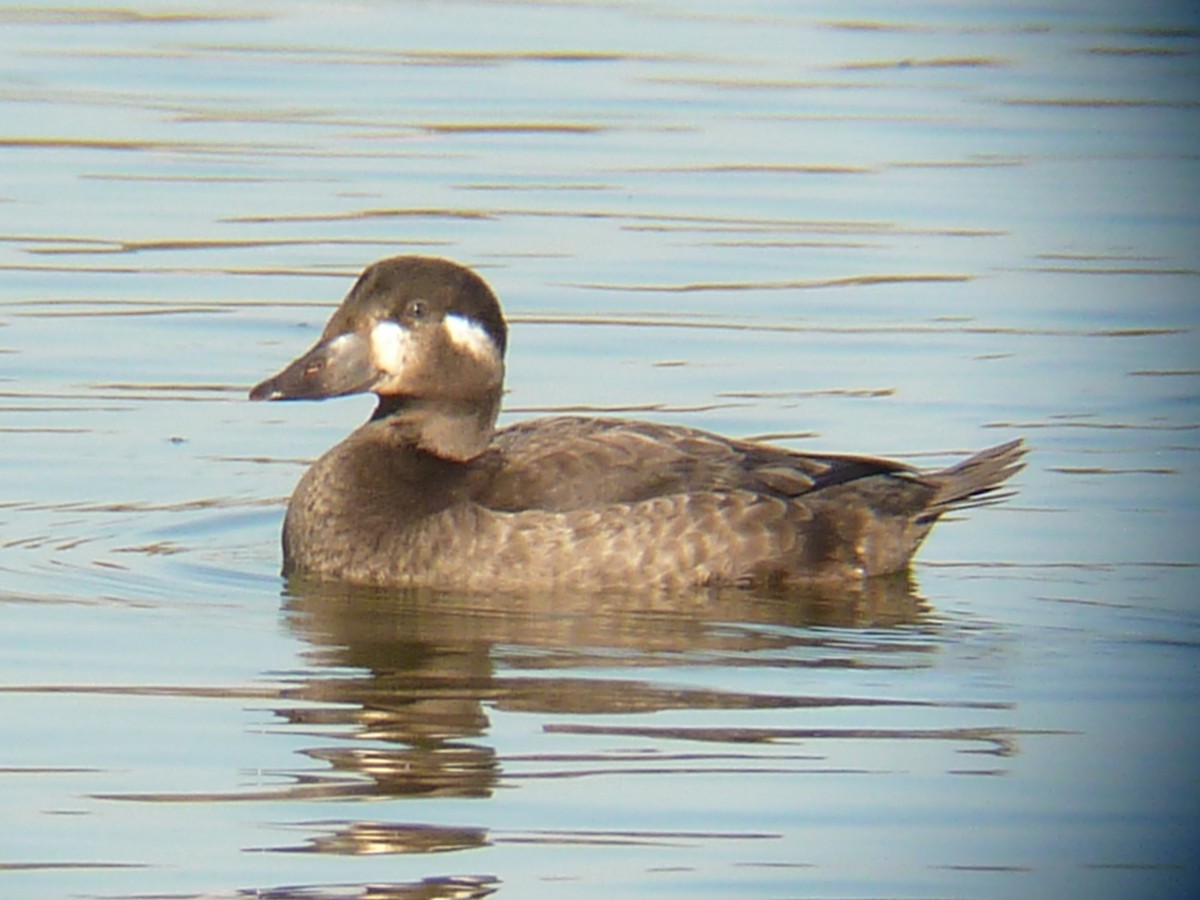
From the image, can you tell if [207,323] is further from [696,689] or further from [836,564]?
[696,689]

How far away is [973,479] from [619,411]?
1.80 metres

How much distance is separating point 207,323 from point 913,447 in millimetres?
3035

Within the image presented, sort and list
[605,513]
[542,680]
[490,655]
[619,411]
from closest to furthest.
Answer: [542,680], [490,655], [605,513], [619,411]

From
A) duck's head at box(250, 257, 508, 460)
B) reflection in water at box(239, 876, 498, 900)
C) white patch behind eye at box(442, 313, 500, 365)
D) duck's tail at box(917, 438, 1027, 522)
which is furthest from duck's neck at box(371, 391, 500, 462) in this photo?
reflection in water at box(239, 876, 498, 900)

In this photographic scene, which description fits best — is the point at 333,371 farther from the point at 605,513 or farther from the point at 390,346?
the point at 605,513

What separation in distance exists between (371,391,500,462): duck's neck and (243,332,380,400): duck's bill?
0.19 metres

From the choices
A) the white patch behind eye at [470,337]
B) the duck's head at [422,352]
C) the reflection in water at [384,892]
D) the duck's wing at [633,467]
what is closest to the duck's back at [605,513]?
the duck's wing at [633,467]

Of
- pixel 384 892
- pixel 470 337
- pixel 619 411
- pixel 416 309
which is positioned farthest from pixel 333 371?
pixel 384 892

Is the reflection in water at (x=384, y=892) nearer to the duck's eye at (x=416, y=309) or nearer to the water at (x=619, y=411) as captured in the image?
the water at (x=619, y=411)

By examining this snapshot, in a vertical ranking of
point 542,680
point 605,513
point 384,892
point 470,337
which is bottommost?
point 384,892

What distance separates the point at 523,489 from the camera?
27.8 ft

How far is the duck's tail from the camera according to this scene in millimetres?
8906

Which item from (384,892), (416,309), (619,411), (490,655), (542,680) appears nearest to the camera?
(384,892)

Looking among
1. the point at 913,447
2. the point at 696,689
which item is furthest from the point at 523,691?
the point at 913,447
